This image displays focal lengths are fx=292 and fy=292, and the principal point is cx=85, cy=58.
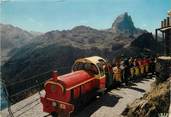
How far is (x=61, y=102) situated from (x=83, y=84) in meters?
2.08

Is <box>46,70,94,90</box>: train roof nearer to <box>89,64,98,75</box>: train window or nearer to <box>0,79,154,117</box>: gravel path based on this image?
<box>89,64,98,75</box>: train window

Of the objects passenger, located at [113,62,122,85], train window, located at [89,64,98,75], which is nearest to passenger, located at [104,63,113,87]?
train window, located at [89,64,98,75]

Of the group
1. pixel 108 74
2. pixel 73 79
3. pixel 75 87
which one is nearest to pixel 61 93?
pixel 75 87

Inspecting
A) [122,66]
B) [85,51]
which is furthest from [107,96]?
[85,51]

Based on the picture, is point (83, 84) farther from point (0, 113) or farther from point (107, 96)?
point (0, 113)

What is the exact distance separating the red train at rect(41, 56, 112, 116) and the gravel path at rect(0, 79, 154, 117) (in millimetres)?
546

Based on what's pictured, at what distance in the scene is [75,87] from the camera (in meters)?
13.5

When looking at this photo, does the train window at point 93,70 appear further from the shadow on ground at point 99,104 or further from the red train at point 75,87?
the shadow on ground at point 99,104

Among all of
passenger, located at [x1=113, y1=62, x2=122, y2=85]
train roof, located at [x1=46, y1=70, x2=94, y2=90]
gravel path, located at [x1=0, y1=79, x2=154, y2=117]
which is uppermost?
train roof, located at [x1=46, y1=70, x2=94, y2=90]

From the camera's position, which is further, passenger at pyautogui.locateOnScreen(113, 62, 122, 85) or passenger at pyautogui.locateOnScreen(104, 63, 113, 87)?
passenger at pyautogui.locateOnScreen(113, 62, 122, 85)

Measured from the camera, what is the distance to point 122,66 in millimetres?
20703

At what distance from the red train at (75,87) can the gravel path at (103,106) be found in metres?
0.55

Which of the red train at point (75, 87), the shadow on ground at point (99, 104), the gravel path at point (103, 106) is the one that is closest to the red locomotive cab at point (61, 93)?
the red train at point (75, 87)

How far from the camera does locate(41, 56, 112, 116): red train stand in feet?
42.2
